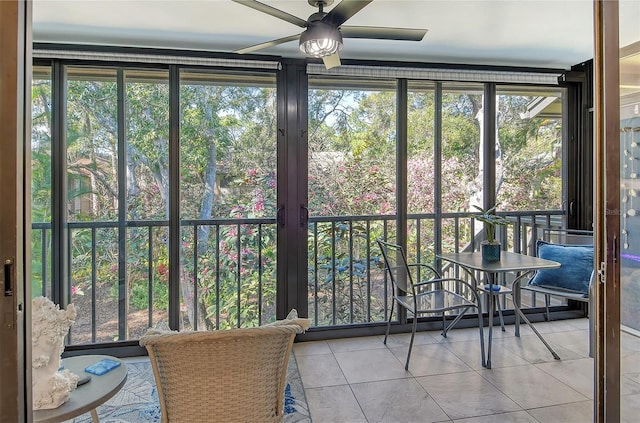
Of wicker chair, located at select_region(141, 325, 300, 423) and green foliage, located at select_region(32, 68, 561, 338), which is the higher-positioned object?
green foliage, located at select_region(32, 68, 561, 338)

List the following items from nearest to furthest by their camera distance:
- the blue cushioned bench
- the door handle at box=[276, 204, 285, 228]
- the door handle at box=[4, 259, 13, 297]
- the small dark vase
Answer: the door handle at box=[4, 259, 13, 297] → the small dark vase → the blue cushioned bench → the door handle at box=[276, 204, 285, 228]

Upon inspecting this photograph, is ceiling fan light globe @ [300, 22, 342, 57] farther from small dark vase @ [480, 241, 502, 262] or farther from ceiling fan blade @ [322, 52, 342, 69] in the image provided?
small dark vase @ [480, 241, 502, 262]

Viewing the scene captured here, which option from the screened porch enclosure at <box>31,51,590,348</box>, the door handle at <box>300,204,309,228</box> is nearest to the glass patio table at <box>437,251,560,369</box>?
the screened porch enclosure at <box>31,51,590,348</box>

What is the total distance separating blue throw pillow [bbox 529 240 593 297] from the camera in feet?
10.3

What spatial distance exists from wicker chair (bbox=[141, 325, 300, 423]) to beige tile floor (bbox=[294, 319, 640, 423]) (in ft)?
3.20

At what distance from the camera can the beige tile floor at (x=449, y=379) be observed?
220 cm

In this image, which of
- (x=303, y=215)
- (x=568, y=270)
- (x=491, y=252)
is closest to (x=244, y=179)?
(x=303, y=215)

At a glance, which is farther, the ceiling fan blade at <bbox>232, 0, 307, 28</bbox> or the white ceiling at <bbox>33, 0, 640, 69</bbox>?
the white ceiling at <bbox>33, 0, 640, 69</bbox>

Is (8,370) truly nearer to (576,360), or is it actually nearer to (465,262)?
(465,262)

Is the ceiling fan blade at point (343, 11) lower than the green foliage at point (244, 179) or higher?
higher

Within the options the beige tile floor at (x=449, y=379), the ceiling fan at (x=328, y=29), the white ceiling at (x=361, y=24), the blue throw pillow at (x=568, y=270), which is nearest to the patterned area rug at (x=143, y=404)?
the beige tile floor at (x=449, y=379)

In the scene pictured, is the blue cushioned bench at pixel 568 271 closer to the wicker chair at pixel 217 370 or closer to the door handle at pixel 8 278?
the wicker chair at pixel 217 370

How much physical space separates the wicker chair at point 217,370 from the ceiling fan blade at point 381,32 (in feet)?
5.36

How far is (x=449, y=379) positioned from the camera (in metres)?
2.59
